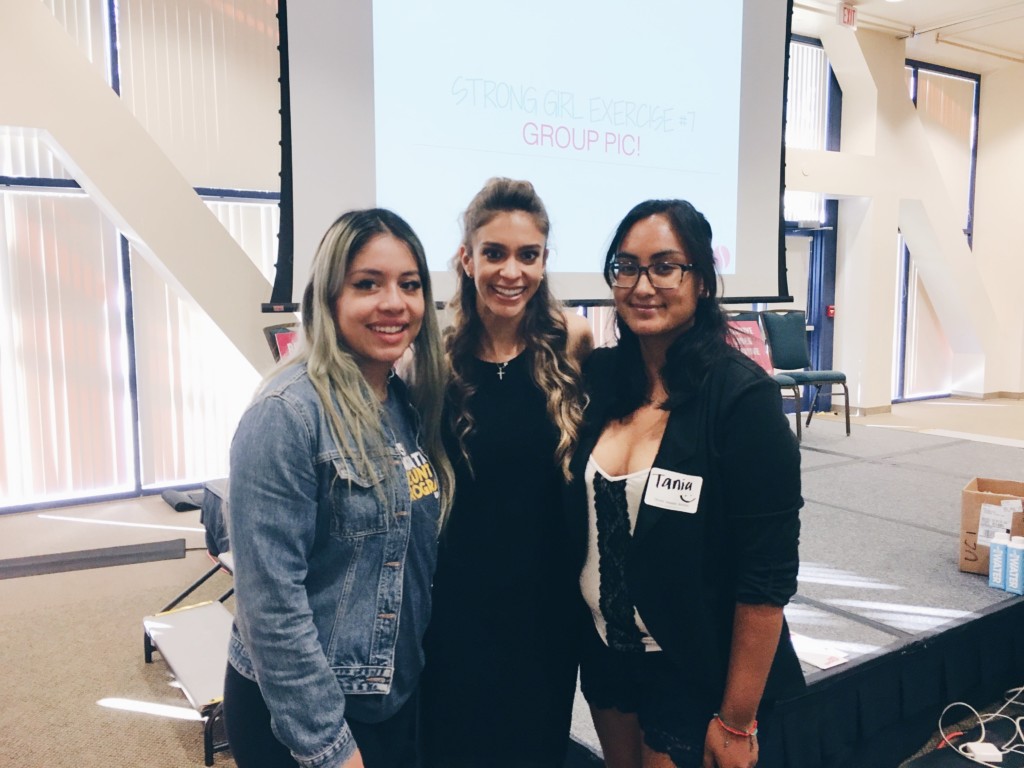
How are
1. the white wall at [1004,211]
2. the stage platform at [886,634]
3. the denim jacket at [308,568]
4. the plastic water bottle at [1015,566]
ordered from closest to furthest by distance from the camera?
the denim jacket at [308,568], the stage platform at [886,634], the plastic water bottle at [1015,566], the white wall at [1004,211]

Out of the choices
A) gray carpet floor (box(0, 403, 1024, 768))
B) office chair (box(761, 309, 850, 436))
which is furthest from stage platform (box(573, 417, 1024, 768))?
office chair (box(761, 309, 850, 436))

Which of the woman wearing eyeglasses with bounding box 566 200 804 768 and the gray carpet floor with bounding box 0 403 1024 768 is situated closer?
the woman wearing eyeglasses with bounding box 566 200 804 768

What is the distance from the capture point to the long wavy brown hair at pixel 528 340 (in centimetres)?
122

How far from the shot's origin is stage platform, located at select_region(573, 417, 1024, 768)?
6.02 ft

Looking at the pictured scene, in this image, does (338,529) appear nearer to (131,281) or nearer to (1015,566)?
(1015,566)

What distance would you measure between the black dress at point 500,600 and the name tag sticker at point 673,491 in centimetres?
19

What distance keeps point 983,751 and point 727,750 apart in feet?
4.53

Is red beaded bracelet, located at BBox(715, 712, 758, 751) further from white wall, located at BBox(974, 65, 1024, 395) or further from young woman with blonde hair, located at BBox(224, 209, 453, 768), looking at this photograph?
white wall, located at BBox(974, 65, 1024, 395)

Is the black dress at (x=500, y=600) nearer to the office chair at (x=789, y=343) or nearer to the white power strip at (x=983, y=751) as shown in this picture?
the white power strip at (x=983, y=751)

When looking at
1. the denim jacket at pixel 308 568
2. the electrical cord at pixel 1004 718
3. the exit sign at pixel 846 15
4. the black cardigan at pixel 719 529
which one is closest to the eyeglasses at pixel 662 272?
the black cardigan at pixel 719 529

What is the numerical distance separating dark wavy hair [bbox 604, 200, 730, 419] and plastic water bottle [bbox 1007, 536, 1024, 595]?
194 cm

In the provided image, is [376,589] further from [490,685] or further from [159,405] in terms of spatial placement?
[159,405]

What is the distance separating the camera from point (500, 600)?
4.02 ft

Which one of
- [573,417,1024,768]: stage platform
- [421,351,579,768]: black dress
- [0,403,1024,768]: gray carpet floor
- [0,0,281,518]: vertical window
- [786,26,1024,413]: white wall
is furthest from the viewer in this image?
[786,26,1024,413]: white wall
